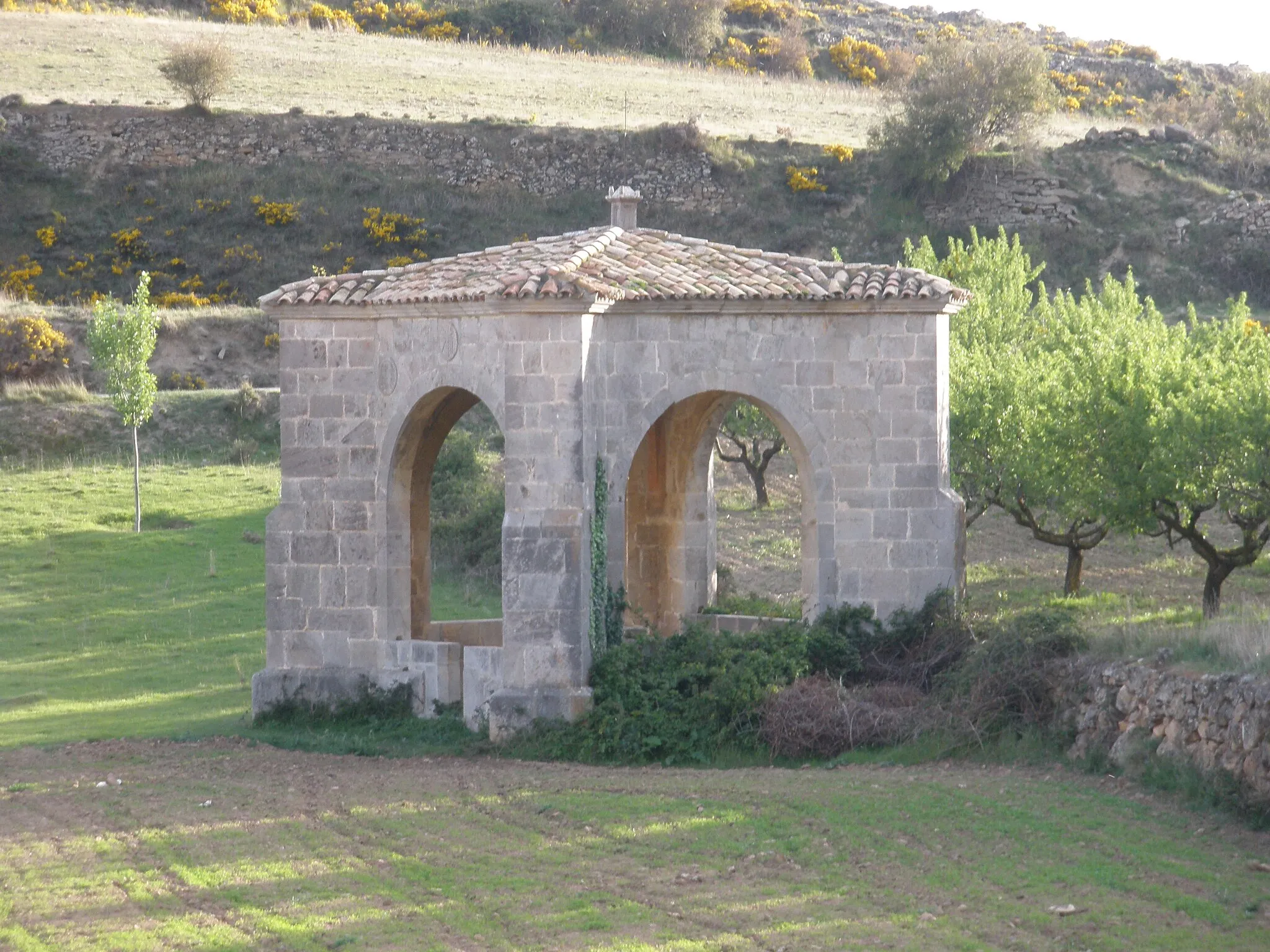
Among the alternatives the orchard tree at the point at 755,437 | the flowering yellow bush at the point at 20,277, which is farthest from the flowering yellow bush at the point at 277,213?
the orchard tree at the point at 755,437

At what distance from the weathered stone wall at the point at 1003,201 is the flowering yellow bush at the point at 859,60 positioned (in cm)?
1960

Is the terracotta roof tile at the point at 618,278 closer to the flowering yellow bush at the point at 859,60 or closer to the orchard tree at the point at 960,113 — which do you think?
the orchard tree at the point at 960,113

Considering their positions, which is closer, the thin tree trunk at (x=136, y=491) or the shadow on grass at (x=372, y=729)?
the shadow on grass at (x=372, y=729)

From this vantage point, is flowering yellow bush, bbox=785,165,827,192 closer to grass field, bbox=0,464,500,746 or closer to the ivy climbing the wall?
grass field, bbox=0,464,500,746

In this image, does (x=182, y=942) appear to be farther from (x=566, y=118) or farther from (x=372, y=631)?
(x=566, y=118)

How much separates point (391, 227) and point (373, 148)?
191 inches

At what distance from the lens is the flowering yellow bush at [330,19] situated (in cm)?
6341

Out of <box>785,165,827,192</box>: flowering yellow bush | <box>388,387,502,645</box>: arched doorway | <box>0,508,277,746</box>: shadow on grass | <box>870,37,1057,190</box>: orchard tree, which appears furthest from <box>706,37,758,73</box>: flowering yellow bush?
<box>388,387,502,645</box>: arched doorway

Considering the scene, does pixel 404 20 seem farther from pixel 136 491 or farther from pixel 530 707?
pixel 530 707

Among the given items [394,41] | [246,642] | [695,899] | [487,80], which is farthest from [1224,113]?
[695,899]

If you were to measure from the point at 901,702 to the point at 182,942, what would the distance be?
7660 millimetres

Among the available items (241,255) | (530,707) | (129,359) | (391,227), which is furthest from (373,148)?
(530,707)

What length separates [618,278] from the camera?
16.0m

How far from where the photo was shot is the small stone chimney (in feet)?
60.6
